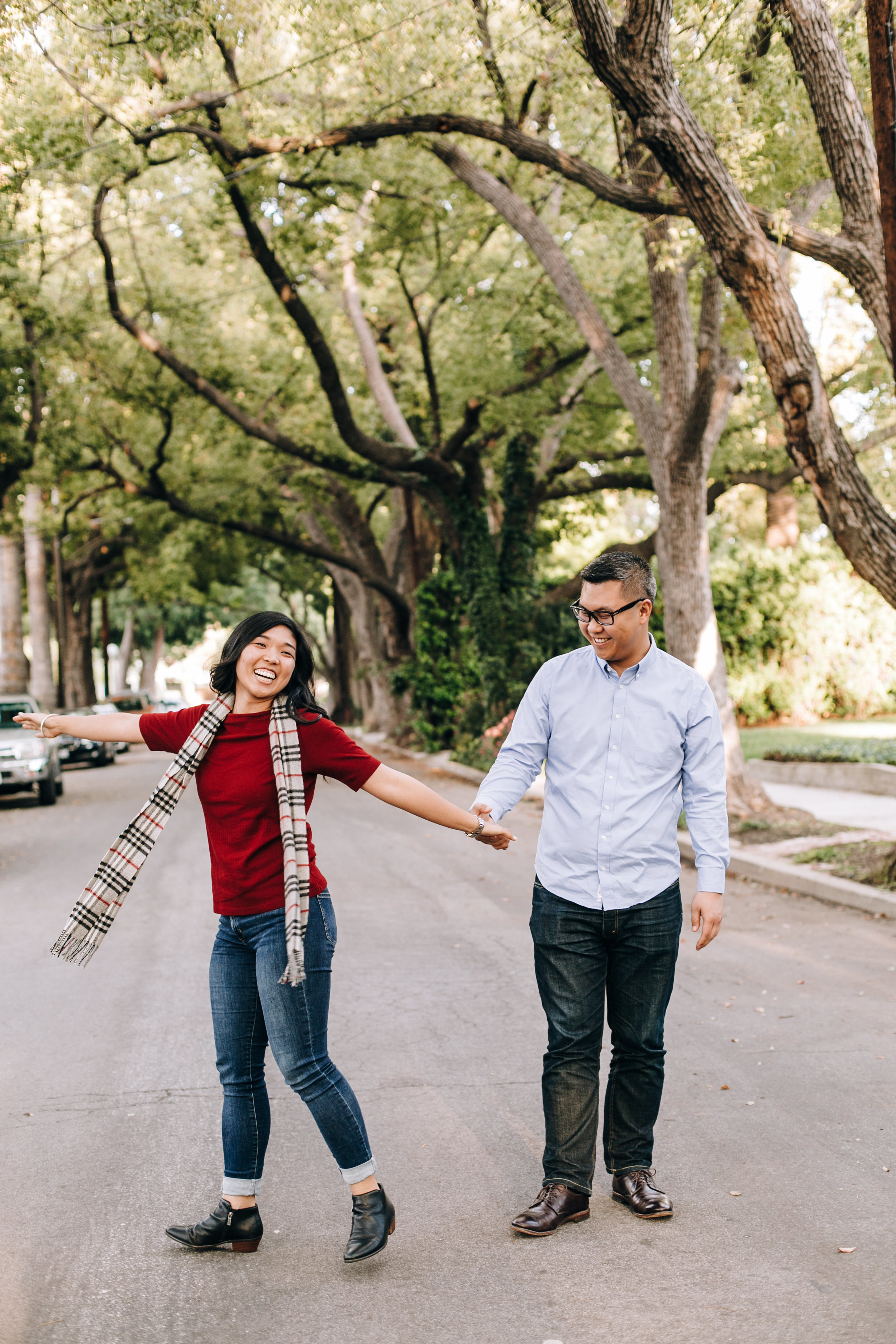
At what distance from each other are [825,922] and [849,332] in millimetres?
18897

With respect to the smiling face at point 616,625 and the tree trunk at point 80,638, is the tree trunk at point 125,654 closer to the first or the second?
the tree trunk at point 80,638

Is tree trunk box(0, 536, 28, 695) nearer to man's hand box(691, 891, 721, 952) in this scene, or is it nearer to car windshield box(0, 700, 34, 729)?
car windshield box(0, 700, 34, 729)

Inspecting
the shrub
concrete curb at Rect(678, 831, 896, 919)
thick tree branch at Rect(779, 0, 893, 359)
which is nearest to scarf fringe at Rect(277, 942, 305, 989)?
concrete curb at Rect(678, 831, 896, 919)

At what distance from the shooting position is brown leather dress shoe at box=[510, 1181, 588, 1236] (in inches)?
151

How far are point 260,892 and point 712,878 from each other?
1402 millimetres

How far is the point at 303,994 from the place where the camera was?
365 cm

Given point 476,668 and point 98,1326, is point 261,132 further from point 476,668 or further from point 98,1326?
point 98,1326

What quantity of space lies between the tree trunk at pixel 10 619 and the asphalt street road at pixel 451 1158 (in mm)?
23232

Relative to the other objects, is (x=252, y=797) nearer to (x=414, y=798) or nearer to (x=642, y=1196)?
(x=414, y=798)

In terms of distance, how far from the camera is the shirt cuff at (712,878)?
13.0 ft

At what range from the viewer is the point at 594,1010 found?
13.1ft

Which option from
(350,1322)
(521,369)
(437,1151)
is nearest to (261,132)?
(521,369)

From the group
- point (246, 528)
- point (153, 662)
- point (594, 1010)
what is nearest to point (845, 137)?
point (594, 1010)

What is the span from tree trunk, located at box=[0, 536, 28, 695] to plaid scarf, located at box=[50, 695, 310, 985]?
28.1 m
